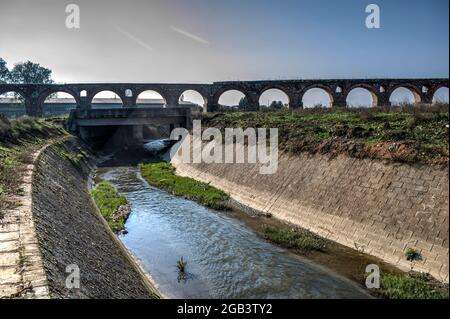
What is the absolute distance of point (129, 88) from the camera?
195ft

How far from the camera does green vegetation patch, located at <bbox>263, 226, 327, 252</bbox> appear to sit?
16562 millimetres

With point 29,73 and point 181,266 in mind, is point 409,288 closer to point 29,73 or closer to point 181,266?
point 181,266

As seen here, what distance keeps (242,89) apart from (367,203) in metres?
44.3

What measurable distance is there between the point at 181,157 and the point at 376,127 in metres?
23.7

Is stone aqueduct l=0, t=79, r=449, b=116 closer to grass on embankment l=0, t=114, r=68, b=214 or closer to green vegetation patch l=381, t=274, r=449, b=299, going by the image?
grass on embankment l=0, t=114, r=68, b=214

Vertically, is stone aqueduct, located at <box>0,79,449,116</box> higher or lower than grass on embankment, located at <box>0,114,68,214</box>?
higher

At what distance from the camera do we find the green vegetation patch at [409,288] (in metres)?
11.8

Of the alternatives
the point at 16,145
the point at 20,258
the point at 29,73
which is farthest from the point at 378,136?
the point at 29,73

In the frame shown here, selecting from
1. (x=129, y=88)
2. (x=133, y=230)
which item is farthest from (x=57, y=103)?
(x=133, y=230)

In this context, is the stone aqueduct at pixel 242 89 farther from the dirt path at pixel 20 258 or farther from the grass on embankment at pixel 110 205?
the dirt path at pixel 20 258

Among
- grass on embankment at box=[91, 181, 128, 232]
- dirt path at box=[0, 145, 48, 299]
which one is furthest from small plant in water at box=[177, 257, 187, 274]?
grass on embankment at box=[91, 181, 128, 232]

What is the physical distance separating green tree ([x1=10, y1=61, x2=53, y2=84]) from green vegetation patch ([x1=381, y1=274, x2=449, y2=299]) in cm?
10739
